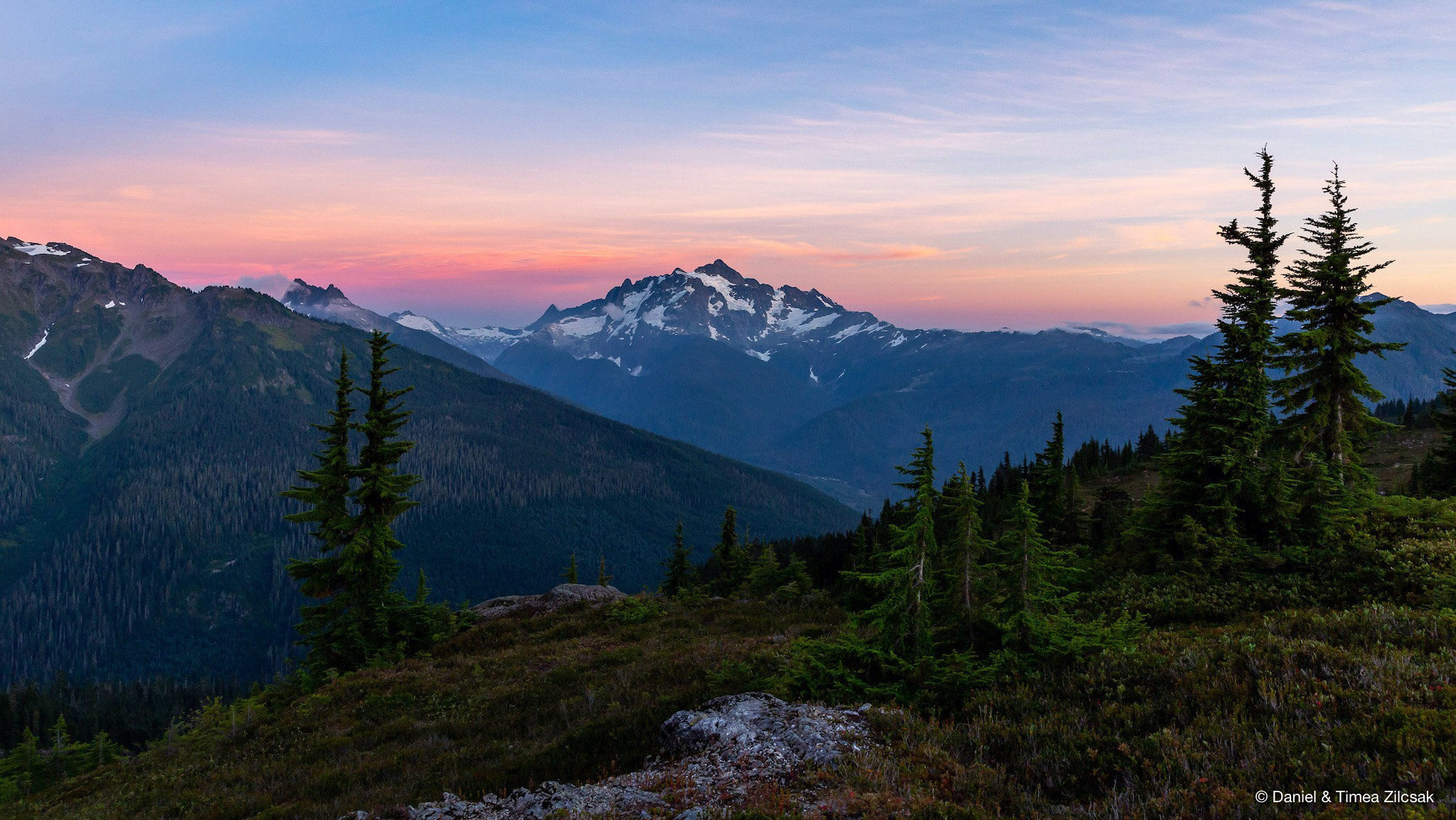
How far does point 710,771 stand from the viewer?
934 centimetres

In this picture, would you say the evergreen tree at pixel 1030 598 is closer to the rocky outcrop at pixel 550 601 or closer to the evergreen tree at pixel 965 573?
the evergreen tree at pixel 965 573

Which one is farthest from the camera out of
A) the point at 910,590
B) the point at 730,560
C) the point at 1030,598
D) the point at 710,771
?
the point at 730,560

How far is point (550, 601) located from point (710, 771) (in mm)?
26256

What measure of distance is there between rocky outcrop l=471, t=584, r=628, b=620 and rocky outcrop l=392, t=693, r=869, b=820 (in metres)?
21.8

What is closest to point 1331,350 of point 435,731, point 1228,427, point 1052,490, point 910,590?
point 1228,427

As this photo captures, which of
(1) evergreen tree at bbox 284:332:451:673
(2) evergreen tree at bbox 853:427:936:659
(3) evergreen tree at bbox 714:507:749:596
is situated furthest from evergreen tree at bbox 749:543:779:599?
(2) evergreen tree at bbox 853:427:936:659

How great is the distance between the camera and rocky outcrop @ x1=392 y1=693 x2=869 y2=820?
27.5 ft

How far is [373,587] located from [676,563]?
30010mm

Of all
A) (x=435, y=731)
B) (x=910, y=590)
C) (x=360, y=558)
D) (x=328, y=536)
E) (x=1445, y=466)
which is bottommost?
(x=435, y=731)

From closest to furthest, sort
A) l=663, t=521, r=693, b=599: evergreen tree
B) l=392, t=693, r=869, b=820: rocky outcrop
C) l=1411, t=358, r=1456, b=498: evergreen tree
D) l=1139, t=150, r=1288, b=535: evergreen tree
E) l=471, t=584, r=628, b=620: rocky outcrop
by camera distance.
Result: l=392, t=693, r=869, b=820: rocky outcrop → l=1139, t=150, r=1288, b=535: evergreen tree → l=1411, t=358, r=1456, b=498: evergreen tree → l=471, t=584, r=628, b=620: rocky outcrop → l=663, t=521, r=693, b=599: evergreen tree

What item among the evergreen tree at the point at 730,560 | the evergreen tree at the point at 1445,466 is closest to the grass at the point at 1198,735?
the evergreen tree at the point at 1445,466

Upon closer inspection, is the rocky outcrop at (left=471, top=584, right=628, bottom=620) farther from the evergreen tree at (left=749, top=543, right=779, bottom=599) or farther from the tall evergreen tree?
the evergreen tree at (left=749, top=543, right=779, bottom=599)

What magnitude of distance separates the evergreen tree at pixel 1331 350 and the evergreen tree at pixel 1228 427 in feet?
4.04

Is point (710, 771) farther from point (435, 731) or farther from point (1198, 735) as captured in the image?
point (435, 731)
